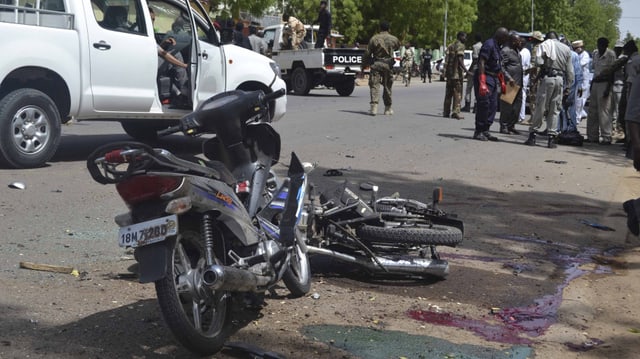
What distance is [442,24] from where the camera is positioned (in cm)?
6625

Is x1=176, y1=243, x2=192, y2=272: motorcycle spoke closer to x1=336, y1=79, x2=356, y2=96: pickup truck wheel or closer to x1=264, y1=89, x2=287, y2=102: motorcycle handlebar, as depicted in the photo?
x1=264, y1=89, x2=287, y2=102: motorcycle handlebar

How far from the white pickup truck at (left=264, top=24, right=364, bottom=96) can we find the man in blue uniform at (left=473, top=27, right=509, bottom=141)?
10.6 m

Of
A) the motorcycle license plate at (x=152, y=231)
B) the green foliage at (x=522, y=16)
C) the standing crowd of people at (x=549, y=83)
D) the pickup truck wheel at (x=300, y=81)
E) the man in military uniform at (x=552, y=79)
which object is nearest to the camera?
the motorcycle license plate at (x=152, y=231)

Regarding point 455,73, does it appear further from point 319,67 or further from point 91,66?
point 91,66

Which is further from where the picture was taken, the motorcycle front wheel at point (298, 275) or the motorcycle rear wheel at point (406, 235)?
the motorcycle rear wheel at point (406, 235)

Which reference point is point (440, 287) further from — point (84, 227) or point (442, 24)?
point (442, 24)

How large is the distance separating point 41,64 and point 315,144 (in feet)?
16.1

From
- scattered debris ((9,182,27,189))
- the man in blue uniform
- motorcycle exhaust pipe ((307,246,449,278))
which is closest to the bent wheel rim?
motorcycle exhaust pipe ((307,246,449,278))

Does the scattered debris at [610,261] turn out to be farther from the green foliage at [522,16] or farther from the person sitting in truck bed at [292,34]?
the green foliage at [522,16]

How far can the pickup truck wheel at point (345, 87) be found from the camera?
26.6 metres

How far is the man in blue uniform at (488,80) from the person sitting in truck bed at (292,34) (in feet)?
40.8

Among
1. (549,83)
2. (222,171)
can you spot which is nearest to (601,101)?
(549,83)

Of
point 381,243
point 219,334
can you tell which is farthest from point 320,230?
point 219,334

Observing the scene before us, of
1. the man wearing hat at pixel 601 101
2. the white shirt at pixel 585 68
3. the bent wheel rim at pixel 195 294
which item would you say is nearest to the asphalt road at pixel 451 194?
the man wearing hat at pixel 601 101
